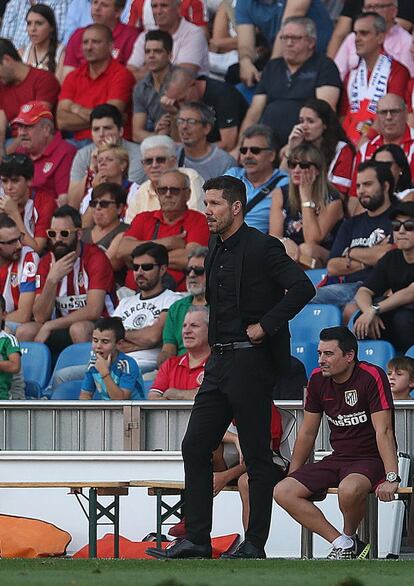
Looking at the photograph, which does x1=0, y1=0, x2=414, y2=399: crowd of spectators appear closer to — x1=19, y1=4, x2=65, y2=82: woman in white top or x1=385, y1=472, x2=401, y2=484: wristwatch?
x1=19, y1=4, x2=65, y2=82: woman in white top

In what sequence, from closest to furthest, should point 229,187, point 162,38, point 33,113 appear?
point 229,187 < point 162,38 < point 33,113

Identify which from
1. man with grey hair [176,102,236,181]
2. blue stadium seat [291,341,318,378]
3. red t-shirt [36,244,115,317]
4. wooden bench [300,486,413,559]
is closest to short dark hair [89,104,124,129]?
man with grey hair [176,102,236,181]

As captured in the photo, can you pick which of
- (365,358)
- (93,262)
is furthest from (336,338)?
(93,262)

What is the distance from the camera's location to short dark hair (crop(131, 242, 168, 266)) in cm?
1211

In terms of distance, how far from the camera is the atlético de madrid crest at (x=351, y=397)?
27.6 ft

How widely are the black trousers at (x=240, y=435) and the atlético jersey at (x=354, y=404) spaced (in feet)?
2.54

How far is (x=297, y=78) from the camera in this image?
46.2ft

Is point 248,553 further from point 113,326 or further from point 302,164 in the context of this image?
point 302,164

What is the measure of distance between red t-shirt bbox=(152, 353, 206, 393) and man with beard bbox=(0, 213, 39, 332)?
2253 millimetres

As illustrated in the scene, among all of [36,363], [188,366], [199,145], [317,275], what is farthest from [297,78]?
[188,366]

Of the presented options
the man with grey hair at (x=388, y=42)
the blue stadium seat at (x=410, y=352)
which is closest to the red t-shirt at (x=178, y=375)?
the blue stadium seat at (x=410, y=352)

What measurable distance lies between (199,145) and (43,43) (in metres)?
3.35

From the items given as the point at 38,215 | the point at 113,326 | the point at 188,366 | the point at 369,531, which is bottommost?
the point at 369,531

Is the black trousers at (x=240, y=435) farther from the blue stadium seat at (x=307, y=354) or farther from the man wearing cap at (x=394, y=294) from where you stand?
the blue stadium seat at (x=307, y=354)
